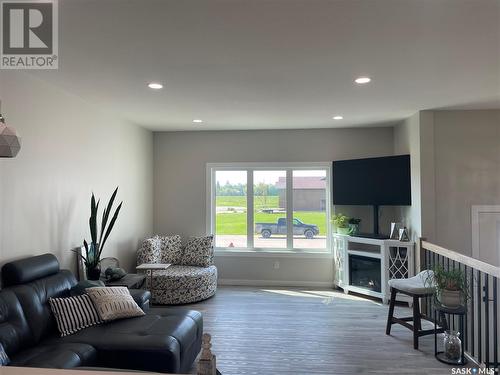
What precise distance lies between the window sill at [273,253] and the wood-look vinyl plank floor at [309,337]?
75 centimetres

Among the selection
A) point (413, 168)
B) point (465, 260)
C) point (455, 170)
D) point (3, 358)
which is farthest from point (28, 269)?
point (455, 170)

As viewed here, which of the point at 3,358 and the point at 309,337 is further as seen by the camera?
the point at 309,337

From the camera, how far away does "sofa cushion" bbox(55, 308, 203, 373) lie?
2.43 m

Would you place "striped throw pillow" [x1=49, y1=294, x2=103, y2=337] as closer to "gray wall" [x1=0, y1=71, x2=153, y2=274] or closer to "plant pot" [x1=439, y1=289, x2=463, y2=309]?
"gray wall" [x1=0, y1=71, x2=153, y2=274]

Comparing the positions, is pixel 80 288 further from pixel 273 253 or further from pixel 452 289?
pixel 452 289

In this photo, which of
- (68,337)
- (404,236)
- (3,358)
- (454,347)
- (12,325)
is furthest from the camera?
(404,236)

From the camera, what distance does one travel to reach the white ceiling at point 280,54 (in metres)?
2.00

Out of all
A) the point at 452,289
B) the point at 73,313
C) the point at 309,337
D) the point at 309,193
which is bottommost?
the point at 309,337

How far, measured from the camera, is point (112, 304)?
2.95m

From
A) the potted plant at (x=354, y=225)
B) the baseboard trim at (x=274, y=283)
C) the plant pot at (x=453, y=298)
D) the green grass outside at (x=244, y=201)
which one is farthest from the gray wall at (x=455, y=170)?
the green grass outside at (x=244, y=201)

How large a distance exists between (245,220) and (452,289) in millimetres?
3503

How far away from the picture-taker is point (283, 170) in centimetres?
586

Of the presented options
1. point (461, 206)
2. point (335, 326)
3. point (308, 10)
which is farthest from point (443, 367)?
point (308, 10)

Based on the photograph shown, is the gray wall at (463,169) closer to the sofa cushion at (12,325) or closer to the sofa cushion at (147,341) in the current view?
the sofa cushion at (147,341)
